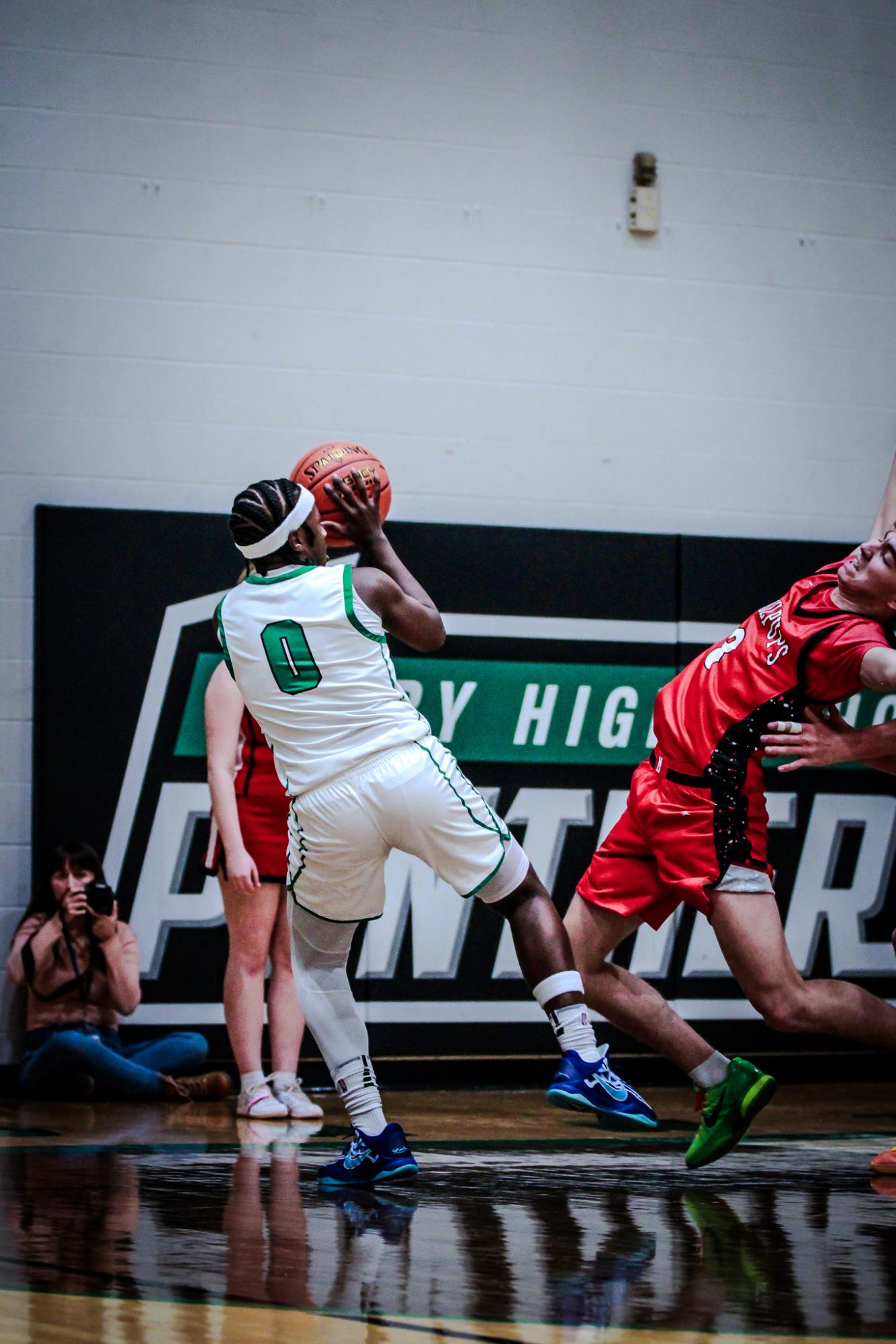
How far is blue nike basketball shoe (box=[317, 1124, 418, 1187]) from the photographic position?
389cm

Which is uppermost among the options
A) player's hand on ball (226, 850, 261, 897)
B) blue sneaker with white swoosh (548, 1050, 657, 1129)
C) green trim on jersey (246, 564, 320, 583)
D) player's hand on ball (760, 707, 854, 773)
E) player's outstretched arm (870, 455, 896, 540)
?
player's outstretched arm (870, 455, 896, 540)

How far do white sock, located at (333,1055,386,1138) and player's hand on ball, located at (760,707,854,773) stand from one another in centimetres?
126

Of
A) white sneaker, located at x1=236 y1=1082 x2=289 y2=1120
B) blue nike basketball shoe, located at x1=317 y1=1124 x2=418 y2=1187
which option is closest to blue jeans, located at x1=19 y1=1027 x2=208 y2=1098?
white sneaker, located at x1=236 y1=1082 x2=289 y2=1120

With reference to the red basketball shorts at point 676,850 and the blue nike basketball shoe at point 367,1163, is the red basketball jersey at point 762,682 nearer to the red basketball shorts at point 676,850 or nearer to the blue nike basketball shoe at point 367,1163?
the red basketball shorts at point 676,850

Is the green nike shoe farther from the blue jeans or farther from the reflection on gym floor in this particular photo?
the blue jeans

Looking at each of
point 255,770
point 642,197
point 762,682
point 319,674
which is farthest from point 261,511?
point 642,197

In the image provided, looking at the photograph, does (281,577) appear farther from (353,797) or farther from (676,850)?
(676,850)

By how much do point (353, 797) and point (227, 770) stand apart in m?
1.94

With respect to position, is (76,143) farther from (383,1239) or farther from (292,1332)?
(292,1332)

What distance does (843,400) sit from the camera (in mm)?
7574

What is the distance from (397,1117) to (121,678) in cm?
213

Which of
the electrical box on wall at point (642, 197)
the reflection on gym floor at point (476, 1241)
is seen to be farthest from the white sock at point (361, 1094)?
the electrical box on wall at point (642, 197)

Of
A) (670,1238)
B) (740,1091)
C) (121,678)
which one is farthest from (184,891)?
(670,1238)

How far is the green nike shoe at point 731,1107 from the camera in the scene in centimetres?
393
